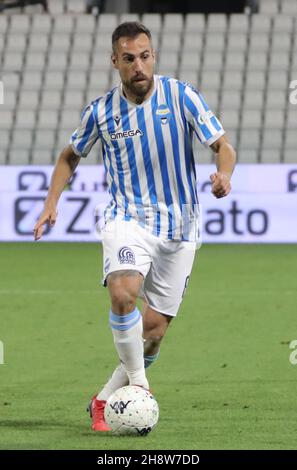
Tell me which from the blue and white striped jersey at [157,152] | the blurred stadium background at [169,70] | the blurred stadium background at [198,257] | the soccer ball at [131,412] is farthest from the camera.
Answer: the blurred stadium background at [169,70]

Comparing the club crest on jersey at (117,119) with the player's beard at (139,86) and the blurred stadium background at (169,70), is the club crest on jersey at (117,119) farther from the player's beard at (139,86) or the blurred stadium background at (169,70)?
the blurred stadium background at (169,70)

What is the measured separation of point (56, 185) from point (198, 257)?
33.6 ft

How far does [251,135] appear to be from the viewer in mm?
22438

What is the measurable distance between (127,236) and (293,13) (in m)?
18.7

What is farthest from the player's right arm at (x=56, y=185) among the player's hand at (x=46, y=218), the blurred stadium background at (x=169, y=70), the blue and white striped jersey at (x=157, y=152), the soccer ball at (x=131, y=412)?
the blurred stadium background at (x=169, y=70)

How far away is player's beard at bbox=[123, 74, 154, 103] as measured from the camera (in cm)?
657

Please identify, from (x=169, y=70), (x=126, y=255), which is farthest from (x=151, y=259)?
(x=169, y=70)

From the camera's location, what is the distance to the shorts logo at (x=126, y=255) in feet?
21.3

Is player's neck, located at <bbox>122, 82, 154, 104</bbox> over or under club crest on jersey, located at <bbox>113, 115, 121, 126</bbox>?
over

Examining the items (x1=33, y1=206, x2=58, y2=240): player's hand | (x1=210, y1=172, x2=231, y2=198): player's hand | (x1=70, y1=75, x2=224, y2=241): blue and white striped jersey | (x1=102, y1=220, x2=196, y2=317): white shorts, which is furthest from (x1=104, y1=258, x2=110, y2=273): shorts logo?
(x1=210, y1=172, x2=231, y2=198): player's hand

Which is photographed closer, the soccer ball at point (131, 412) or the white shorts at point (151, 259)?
the soccer ball at point (131, 412)

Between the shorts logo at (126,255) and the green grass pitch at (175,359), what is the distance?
827mm

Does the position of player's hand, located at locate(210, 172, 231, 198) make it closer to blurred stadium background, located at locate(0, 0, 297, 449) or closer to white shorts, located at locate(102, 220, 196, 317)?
white shorts, located at locate(102, 220, 196, 317)
